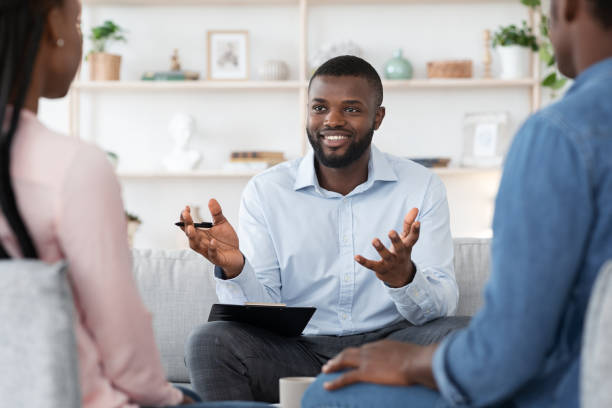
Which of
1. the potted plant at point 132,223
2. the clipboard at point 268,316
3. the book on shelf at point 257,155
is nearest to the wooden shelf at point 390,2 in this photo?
the book on shelf at point 257,155

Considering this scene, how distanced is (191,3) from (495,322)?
3.58 m

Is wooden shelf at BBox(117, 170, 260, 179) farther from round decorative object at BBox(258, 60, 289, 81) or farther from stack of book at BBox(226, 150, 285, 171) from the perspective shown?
round decorative object at BBox(258, 60, 289, 81)

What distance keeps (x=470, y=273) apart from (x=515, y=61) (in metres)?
2.07

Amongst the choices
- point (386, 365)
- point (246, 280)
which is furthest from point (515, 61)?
point (386, 365)

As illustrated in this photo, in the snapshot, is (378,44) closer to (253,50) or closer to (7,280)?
(253,50)

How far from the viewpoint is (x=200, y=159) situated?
13.0 ft

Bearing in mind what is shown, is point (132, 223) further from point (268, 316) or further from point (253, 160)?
point (268, 316)

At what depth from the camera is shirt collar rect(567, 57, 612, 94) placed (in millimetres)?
857

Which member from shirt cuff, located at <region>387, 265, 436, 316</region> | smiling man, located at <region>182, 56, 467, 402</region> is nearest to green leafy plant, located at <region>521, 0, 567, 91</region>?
smiling man, located at <region>182, 56, 467, 402</region>

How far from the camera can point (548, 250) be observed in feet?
2.58

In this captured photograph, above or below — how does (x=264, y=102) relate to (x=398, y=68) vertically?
below

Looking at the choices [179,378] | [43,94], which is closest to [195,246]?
[179,378]

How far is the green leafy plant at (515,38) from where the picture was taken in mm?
3842

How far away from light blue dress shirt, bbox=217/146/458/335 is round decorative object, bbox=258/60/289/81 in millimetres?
1829
